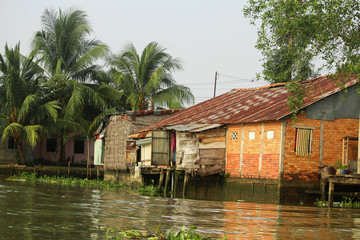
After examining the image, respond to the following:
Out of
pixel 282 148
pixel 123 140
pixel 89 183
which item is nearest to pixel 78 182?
pixel 89 183

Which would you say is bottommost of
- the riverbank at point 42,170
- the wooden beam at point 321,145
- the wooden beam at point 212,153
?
the riverbank at point 42,170

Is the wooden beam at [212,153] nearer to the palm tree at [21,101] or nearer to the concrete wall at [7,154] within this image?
the palm tree at [21,101]

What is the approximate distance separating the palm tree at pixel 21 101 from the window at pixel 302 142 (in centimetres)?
1997

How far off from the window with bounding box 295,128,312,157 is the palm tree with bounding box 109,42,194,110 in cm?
1674

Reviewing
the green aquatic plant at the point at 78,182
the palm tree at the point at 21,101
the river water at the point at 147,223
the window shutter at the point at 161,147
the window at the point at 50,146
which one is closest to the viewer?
the river water at the point at 147,223

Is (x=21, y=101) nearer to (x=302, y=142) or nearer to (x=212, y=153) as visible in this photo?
(x=212, y=153)

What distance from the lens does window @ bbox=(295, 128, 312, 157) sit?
19.5 meters

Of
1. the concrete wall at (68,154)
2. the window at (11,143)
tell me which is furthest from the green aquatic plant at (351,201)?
the window at (11,143)

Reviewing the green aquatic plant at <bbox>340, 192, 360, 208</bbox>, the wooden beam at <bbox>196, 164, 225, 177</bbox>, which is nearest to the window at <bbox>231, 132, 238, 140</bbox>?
the wooden beam at <bbox>196, 164, 225, 177</bbox>

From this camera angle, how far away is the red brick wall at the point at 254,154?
64.2ft

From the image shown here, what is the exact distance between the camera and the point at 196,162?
888 inches

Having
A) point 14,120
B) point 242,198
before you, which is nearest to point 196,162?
point 242,198

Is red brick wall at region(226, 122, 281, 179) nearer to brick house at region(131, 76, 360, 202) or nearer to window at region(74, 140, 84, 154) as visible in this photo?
brick house at region(131, 76, 360, 202)

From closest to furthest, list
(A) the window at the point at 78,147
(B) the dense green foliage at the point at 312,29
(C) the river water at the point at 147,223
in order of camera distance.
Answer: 1. (C) the river water at the point at 147,223
2. (B) the dense green foliage at the point at 312,29
3. (A) the window at the point at 78,147
